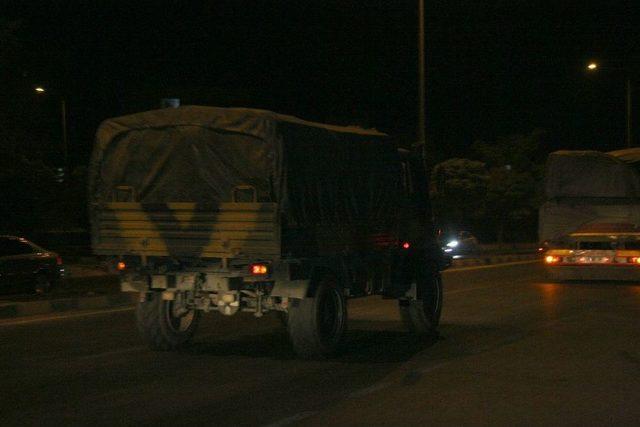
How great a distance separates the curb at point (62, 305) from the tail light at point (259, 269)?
701 centimetres

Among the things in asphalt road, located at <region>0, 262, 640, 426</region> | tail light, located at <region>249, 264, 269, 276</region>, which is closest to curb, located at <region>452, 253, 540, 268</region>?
asphalt road, located at <region>0, 262, 640, 426</region>

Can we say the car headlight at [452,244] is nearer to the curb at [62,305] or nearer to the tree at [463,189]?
the tree at [463,189]

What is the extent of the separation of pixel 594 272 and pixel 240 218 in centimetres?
1428

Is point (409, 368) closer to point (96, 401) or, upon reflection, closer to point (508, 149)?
point (96, 401)

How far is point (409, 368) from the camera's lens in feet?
34.9

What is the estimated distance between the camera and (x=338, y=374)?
10.2m

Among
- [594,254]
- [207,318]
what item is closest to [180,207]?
[207,318]

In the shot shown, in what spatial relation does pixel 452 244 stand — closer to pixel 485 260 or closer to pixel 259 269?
pixel 485 260

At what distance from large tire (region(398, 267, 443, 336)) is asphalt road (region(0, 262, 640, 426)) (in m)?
0.24

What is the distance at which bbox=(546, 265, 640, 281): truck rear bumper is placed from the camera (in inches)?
893

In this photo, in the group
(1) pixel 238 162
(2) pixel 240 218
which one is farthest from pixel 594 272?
(2) pixel 240 218

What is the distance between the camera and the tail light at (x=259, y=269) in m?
10.6

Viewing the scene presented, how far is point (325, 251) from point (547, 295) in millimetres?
10282

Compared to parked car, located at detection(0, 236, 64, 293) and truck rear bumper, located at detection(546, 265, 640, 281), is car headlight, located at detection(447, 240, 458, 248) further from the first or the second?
parked car, located at detection(0, 236, 64, 293)
